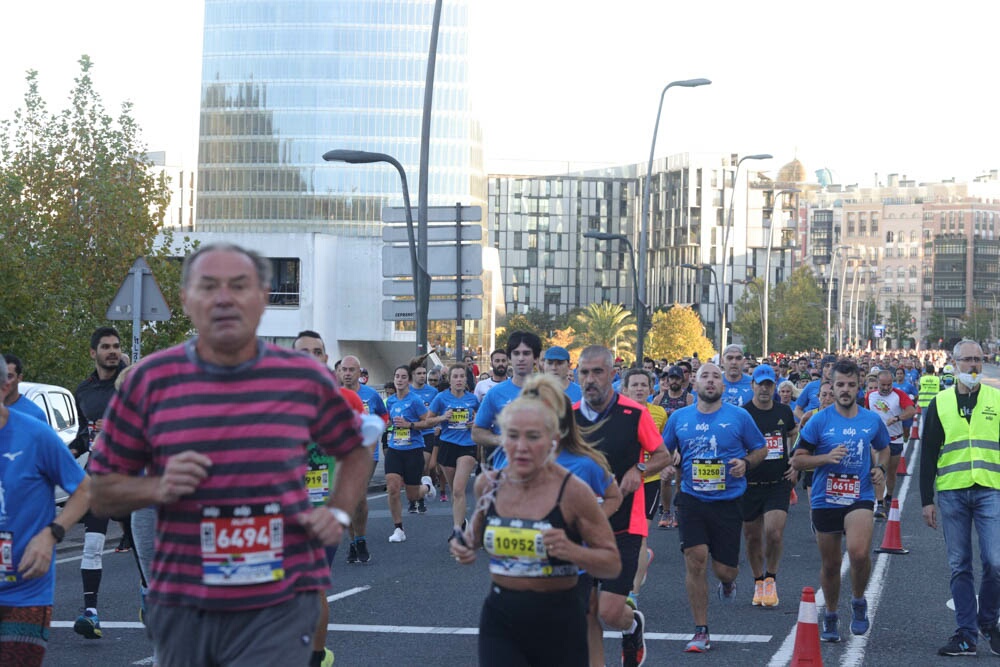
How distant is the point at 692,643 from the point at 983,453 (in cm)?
231

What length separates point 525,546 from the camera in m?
5.46

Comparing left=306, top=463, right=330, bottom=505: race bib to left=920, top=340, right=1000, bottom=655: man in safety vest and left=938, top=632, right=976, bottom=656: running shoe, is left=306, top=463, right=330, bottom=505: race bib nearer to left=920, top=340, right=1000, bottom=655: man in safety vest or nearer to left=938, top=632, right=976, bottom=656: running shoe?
left=920, top=340, right=1000, bottom=655: man in safety vest

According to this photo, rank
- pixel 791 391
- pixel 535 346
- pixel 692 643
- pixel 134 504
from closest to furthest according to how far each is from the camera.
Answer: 1. pixel 134 504
2. pixel 692 643
3. pixel 535 346
4. pixel 791 391

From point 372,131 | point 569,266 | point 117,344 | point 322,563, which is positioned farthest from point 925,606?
point 569,266

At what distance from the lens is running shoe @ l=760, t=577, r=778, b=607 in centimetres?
1171

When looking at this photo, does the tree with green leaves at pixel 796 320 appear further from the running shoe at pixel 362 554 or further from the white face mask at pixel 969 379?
the white face mask at pixel 969 379

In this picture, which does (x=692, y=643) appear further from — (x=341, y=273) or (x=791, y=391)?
(x=341, y=273)

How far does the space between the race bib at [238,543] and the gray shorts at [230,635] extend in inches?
4.2

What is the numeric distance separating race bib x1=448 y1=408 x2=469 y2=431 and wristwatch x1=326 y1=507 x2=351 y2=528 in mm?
13945

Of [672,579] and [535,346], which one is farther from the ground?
[535,346]

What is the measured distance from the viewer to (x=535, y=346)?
11.5 metres

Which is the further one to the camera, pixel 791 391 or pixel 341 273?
pixel 341 273

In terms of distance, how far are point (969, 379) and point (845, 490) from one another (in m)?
1.11

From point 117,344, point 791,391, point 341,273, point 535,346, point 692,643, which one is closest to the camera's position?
point 692,643
